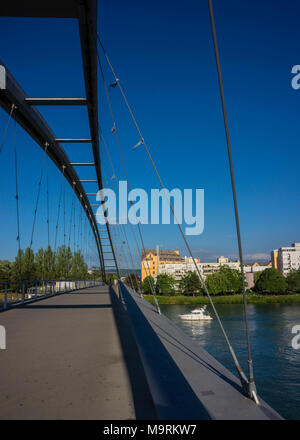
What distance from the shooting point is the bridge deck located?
1.82 metres

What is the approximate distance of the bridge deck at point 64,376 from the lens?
182 centimetres

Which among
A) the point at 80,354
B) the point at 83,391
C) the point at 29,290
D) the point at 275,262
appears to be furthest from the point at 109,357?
the point at 275,262

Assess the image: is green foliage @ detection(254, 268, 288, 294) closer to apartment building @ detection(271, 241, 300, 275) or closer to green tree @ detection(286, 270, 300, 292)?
green tree @ detection(286, 270, 300, 292)

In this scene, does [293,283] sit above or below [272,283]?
below

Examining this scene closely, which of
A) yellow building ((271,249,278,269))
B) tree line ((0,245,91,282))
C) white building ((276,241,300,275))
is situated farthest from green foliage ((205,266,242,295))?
yellow building ((271,249,278,269))

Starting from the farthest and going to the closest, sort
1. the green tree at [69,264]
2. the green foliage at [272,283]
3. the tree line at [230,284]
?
the green foliage at [272,283]
the tree line at [230,284]
the green tree at [69,264]

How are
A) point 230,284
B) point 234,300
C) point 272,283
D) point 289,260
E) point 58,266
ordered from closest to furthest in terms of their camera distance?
1. point 58,266
2. point 234,300
3. point 230,284
4. point 272,283
5. point 289,260

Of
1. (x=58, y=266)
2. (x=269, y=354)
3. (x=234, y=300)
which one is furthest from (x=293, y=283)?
(x=269, y=354)

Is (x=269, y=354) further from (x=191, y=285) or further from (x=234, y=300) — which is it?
(x=191, y=285)

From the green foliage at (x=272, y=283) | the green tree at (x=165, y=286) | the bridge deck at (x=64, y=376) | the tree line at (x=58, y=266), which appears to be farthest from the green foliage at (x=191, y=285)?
the bridge deck at (x=64, y=376)

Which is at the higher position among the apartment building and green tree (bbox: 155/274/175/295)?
the apartment building

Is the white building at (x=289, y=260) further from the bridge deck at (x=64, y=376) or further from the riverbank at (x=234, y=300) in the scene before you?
the bridge deck at (x=64, y=376)

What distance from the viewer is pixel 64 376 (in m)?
2.44
